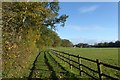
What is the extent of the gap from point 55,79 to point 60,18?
126 ft

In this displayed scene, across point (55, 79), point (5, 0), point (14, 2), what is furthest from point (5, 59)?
point (14, 2)

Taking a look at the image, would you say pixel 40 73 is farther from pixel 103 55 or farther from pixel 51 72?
pixel 103 55

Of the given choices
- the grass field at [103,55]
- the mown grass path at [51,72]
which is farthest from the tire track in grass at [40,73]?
the grass field at [103,55]

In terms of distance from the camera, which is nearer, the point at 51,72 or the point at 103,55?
the point at 51,72

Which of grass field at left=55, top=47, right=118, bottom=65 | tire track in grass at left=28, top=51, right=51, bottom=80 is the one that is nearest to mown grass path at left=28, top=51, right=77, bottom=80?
tire track in grass at left=28, top=51, right=51, bottom=80

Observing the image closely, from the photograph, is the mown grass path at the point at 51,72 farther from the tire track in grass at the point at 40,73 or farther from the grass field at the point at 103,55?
the grass field at the point at 103,55

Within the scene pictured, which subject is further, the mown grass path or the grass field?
the grass field

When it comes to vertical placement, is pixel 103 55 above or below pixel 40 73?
above

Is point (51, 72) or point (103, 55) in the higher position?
point (103, 55)

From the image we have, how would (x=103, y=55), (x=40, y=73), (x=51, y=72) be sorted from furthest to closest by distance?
(x=103, y=55) → (x=51, y=72) → (x=40, y=73)

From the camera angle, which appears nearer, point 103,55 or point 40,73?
point 40,73

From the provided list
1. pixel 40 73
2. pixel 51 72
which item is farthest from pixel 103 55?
pixel 40 73

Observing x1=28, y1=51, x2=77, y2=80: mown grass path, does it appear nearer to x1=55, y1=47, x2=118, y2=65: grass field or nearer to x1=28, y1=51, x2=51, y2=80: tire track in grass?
x1=28, y1=51, x2=51, y2=80: tire track in grass

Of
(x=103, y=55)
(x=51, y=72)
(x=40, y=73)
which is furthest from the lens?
(x=103, y=55)
